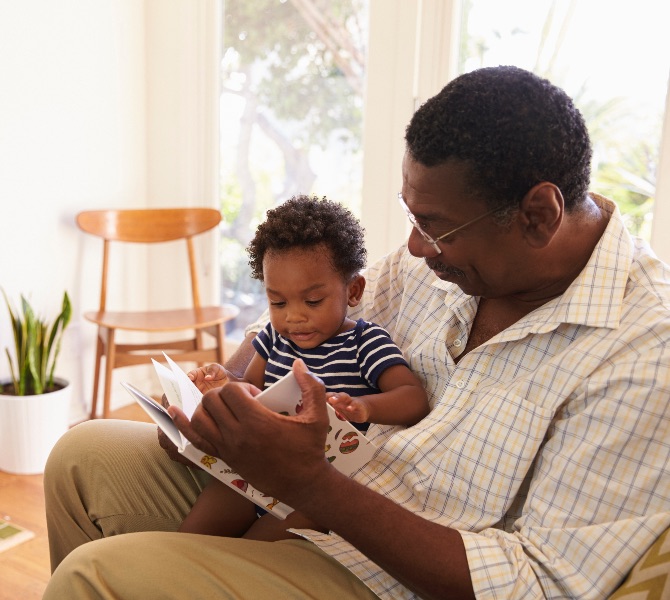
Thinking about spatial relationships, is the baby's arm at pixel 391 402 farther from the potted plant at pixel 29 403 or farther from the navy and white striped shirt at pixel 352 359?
the potted plant at pixel 29 403

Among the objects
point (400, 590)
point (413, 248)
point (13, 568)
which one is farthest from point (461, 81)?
point (13, 568)

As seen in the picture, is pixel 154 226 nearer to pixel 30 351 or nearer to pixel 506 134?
pixel 30 351

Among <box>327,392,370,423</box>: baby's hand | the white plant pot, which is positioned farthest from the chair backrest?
<box>327,392,370,423</box>: baby's hand

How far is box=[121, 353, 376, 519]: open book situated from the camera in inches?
45.3

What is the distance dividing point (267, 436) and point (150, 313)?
2.45 metres

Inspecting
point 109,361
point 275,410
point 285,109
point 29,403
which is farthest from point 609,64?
point 29,403

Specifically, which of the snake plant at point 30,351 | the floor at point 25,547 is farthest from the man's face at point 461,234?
the snake plant at point 30,351

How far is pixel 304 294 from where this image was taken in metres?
1.53

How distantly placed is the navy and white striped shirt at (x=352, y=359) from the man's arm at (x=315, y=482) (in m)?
0.39

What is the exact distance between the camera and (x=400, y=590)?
1224mm

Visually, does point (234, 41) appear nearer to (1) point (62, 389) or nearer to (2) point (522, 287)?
(1) point (62, 389)

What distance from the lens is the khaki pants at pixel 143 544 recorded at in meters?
1.16

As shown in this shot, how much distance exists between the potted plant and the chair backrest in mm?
465

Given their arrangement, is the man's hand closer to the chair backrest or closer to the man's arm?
the man's arm
